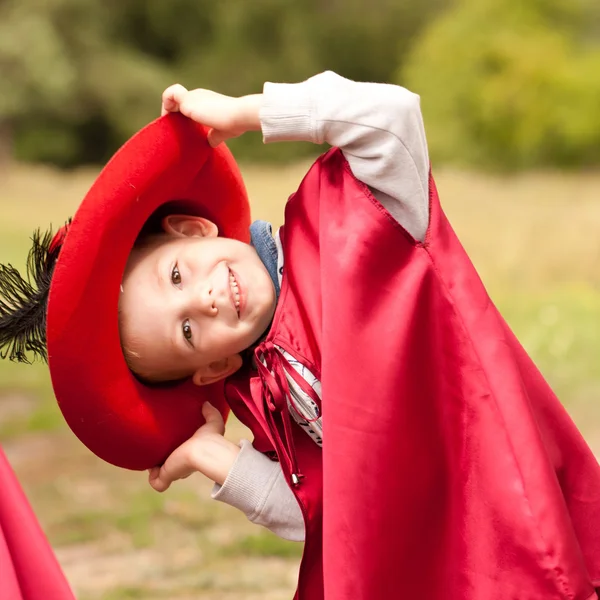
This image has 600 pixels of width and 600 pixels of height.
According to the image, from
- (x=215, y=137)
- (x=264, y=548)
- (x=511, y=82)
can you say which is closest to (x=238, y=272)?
(x=215, y=137)

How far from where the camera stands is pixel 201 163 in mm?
905

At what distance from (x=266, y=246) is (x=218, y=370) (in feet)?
0.46

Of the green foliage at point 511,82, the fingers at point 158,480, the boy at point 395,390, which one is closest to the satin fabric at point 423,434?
the boy at point 395,390

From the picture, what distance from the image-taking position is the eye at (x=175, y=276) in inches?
34.6

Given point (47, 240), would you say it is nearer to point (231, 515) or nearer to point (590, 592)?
point (590, 592)

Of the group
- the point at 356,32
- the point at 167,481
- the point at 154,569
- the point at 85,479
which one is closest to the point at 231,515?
the point at 154,569

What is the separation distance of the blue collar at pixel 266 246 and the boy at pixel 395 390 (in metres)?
0.05

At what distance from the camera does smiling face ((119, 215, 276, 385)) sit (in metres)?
0.87

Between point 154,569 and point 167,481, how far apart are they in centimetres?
80

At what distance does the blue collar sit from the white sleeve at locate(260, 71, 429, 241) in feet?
0.47

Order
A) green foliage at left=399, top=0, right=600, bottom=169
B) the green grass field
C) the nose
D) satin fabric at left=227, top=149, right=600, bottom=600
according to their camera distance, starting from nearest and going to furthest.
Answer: satin fabric at left=227, top=149, right=600, bottom=600 → the nose → the green grass field → green foliage at left=399, top=0, right=600, bottom=169

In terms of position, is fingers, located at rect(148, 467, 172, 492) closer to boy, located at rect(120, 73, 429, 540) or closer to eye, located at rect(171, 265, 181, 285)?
boy, located at rect(120, 73, 429, 540)

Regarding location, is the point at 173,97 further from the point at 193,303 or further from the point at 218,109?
the point at 193,303

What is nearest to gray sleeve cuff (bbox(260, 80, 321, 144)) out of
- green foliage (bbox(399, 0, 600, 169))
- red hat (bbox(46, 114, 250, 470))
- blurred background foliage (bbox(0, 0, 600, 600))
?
red hat (bbox(46, 114, 250, 470))
